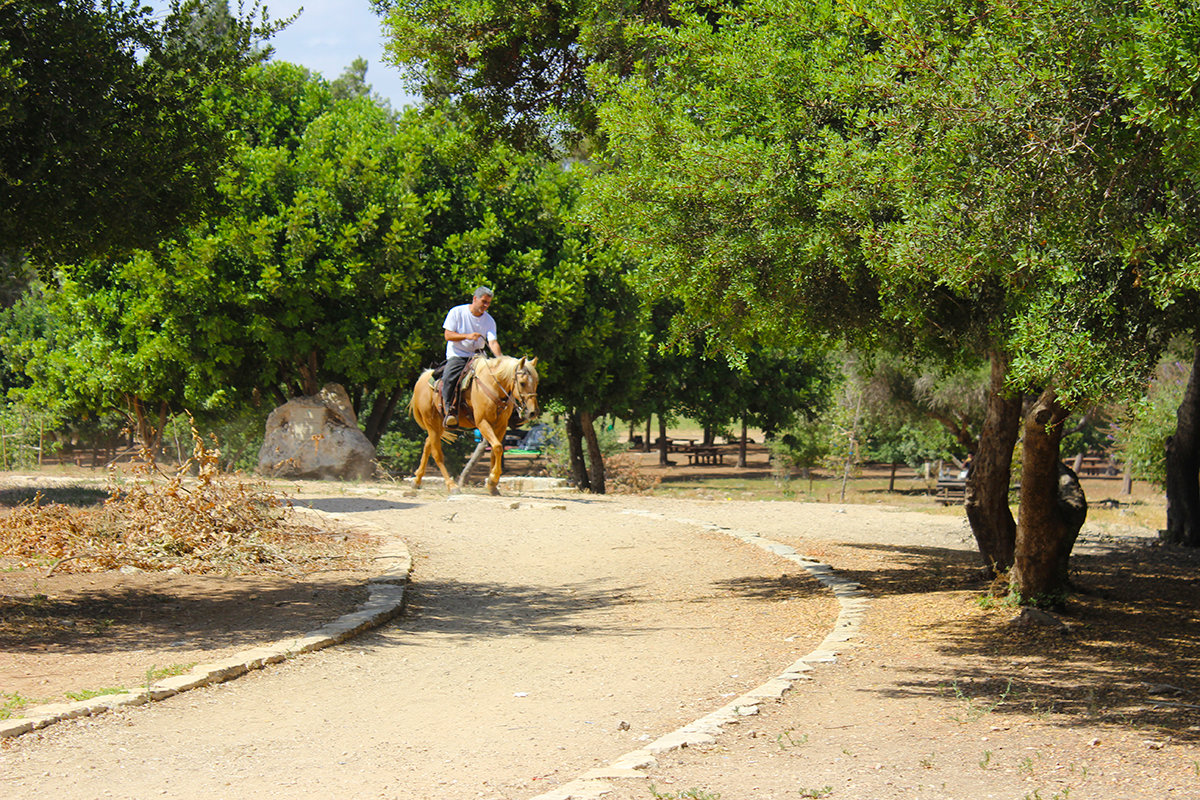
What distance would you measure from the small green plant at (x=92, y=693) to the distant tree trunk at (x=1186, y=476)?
43.6ft

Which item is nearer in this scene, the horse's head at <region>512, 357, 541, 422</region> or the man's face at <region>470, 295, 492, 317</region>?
the horse's head at <region>512, 357, 541, 422</region>

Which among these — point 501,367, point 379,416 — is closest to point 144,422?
point 379,416

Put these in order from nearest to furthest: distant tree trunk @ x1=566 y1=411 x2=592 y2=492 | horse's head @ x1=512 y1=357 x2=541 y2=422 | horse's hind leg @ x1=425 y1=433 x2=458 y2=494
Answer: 1. horse's head @ x1=512 y1=357 x2=541 y2=422
2. horse's hind leg @ x1=425 y1=433 x2=458 y2=494
3. distant tree trunk @ x1=566 y1=411 x2=592 y2=492

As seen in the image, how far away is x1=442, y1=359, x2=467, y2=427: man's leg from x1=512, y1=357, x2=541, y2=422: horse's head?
140 cm

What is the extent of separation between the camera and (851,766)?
4.75 meters

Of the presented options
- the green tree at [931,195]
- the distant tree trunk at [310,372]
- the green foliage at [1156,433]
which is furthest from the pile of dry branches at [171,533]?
the green foliage at [1156,433]

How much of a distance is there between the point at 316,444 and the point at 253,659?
1538 centimetres

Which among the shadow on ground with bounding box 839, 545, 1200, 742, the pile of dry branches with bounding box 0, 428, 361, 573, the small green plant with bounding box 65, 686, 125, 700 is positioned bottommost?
the small green plant with bounding box 65, 686, 125, 700

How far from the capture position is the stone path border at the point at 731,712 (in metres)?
4.46

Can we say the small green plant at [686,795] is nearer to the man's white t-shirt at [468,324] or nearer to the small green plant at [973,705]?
the small green plant at [973,705]

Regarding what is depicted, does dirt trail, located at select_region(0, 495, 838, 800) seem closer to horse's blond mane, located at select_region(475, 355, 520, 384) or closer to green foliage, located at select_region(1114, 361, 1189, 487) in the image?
horse's blond mane, located at select_region(475, 355, 520, 384)

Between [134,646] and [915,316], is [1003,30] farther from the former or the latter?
[134,646]

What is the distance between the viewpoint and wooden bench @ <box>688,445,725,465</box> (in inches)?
A: 1885

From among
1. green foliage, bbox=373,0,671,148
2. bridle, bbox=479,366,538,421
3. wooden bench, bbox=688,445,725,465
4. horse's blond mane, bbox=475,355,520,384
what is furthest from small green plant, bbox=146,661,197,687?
wooden bench, bbox=688,445,725,465
